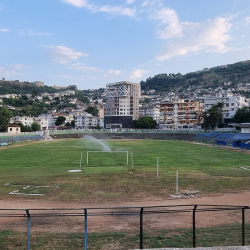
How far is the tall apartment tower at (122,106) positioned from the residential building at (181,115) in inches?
842

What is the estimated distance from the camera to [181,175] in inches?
968

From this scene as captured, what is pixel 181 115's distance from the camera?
13350 centimetres

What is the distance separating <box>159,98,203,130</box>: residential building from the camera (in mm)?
130125

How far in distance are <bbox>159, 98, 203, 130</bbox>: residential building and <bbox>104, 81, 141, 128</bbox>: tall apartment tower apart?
70.2 feet

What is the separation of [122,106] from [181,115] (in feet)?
125

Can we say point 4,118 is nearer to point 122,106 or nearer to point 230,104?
point 122,106

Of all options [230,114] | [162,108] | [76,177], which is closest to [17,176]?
[76,177]

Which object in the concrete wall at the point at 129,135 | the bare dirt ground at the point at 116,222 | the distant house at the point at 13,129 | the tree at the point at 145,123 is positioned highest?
the tree at the point at 145,123

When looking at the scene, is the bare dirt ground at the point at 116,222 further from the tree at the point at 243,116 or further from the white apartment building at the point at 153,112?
the white apartment building at the point at 153,112

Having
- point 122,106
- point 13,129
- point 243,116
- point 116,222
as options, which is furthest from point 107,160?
point 122,106

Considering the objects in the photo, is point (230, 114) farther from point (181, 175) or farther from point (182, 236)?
point (182, 236)

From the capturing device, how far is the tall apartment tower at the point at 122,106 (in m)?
152

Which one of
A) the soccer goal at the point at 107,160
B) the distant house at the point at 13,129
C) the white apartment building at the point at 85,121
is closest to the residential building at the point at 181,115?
the white apartment building at the point at 85,121

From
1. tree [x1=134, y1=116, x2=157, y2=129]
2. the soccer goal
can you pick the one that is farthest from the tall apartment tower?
the soccer goal
